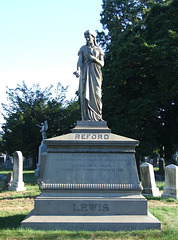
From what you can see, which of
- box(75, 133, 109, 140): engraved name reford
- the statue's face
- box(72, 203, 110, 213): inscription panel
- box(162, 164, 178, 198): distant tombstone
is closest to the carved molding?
box(72, 203, 110, 213): inscription panel

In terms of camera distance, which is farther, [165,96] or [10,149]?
[10,149]

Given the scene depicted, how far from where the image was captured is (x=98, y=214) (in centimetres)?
611

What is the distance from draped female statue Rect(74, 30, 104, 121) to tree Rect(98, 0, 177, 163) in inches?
476

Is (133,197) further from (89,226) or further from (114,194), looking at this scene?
(89,226)

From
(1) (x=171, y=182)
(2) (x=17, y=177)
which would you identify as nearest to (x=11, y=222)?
(1) (x=171, y=182)

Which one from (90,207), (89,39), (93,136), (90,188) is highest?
(89,39)

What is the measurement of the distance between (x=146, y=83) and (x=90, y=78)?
14284mm

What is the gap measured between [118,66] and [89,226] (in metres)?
16.9

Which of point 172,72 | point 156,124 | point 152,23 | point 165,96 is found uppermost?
point 152,23

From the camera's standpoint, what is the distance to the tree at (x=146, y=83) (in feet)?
63.2

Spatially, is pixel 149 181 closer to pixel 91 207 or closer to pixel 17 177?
pixel 91 207

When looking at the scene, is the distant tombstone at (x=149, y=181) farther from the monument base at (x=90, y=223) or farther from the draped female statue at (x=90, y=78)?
the monument base at (x=90, y=223)

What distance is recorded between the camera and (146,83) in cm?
2111

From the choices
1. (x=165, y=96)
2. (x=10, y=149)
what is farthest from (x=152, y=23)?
(x=10, y=149)
